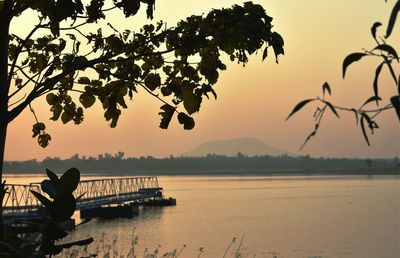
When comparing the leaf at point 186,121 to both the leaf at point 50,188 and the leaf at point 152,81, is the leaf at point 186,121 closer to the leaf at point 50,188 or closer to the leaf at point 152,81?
the leaf at point 152,81

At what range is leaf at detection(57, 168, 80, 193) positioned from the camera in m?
2.62

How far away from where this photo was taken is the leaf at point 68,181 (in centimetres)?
262

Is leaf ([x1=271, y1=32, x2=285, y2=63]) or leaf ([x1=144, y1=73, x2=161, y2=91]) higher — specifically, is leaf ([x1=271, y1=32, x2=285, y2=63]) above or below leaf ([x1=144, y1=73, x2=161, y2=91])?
above

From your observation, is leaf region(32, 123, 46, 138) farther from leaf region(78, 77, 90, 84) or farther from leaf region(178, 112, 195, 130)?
leaf region(178, 112, 195, 130)

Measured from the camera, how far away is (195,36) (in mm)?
5652

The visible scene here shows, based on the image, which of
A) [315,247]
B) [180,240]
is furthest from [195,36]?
[180,240]

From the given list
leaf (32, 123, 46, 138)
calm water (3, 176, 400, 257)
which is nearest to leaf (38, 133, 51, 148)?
leaf (32, 123, 46, 138)

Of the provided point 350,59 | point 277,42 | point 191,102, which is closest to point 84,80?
point 191,102

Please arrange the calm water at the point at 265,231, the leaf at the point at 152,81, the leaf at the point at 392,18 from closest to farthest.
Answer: the leaf at the point at 392,18 → the leaf at the point at 152,81 → the calm water at the point at 265,231

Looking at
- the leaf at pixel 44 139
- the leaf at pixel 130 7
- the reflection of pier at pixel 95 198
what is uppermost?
the leaf at pixel 130 7

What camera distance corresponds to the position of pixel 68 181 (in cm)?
263

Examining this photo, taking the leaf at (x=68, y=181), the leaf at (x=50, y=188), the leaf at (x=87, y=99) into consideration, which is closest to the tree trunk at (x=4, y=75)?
the leaf at (x=87, y=99)

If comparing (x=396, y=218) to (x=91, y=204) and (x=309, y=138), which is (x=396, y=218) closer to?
(x=91, y=204)

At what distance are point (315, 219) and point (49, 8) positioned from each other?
6297cm
